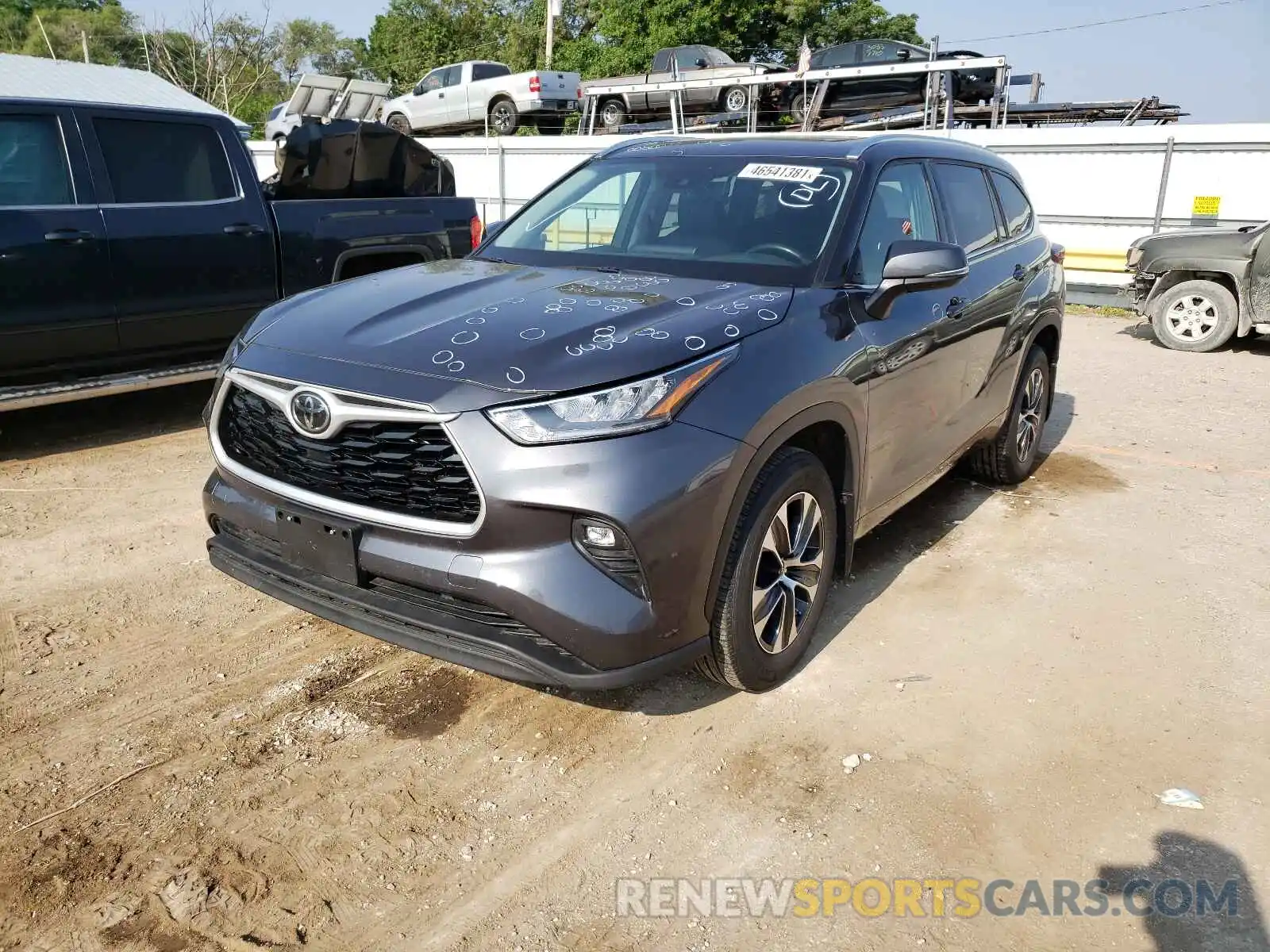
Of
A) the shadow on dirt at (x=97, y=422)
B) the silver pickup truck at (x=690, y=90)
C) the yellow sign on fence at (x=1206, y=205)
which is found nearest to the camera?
the shadow on dirt at (x=97, y=422)

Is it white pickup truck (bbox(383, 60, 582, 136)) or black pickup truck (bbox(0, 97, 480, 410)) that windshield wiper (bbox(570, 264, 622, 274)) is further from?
white pickup truck (bbox(383, 60, 582, 136))

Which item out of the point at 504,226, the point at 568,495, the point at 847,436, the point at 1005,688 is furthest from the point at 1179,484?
the point at 568,495

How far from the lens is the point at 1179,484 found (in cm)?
573

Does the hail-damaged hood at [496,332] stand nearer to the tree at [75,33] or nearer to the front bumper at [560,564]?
the front bumper at [560,564]

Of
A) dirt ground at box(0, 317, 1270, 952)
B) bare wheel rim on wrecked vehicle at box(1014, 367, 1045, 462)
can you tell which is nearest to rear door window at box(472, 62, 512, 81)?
bare wheel rim on wrecked vehicle at box(1014, 367, 1045, 462)

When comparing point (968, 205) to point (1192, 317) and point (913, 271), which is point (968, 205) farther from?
point (1192, 317)

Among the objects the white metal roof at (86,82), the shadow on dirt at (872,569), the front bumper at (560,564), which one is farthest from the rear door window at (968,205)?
the white metal roof at (86,82)

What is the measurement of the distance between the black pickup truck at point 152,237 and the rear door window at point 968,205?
12.8 ft

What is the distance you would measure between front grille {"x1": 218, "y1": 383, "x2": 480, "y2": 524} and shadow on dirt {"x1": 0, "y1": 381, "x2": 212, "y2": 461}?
358 cm

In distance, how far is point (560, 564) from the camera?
2518mm

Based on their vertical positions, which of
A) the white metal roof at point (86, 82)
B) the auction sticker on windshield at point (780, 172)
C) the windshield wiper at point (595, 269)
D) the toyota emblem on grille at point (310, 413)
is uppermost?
the white metal roof at point (86, 82)

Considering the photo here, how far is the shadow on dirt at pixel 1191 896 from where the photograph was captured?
2.29m

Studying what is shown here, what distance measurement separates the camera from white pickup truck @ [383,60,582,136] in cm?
2227

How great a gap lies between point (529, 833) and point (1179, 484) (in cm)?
477
